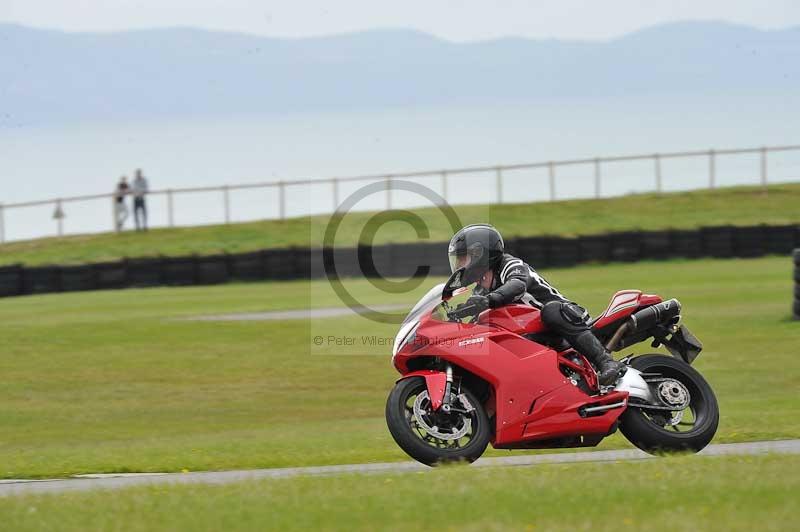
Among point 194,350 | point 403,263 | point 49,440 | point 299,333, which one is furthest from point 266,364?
point 403,263

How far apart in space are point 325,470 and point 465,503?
2.52 metres

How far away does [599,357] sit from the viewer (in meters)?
8.82

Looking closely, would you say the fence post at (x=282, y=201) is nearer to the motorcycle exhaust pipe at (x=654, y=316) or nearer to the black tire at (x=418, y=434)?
the motorcycle exhaust pipe at (x=654, y=316)

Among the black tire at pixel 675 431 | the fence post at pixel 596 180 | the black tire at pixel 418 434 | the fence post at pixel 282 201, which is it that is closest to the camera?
the black tire at pixel 418 434

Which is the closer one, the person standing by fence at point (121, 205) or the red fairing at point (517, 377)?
the red fairing at point (517, 377)

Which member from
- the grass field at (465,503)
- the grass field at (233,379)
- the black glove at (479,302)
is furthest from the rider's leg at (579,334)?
the grass field at (233,379)

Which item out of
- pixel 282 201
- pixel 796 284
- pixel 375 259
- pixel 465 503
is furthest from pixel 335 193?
pixel 465 503

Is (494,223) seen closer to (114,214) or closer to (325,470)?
(114,214)

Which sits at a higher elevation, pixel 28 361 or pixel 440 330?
pixel 440 330

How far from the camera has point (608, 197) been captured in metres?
37.6

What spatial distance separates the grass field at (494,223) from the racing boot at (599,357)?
21571mm

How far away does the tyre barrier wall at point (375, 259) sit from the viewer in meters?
27.7

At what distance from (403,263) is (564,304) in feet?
64.0

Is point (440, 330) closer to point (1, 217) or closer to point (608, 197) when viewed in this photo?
point (1, 217)
